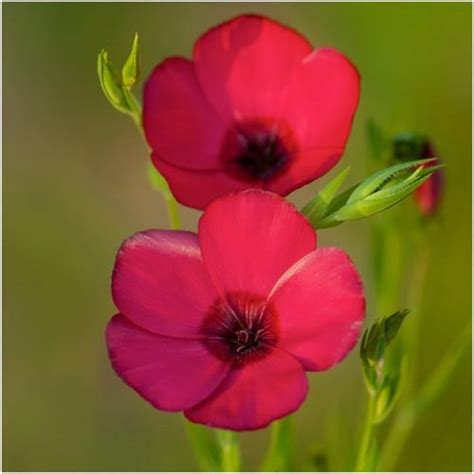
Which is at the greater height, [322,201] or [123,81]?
[123,81]

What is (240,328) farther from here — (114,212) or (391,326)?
(114,212)

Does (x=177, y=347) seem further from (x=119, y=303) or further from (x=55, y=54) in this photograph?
(x=55, y=54)

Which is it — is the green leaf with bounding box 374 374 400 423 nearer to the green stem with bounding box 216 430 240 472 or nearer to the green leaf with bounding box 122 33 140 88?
the green stem with bounding box 216 430 240 472

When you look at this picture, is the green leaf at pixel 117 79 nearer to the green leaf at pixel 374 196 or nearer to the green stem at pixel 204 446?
the green leaf at pixel 374 196

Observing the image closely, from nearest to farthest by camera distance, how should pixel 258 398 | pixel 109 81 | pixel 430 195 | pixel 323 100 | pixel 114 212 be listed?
pixel 258 398
pixel 109 81
pixel 323 100
pixel 430 195
pixel 114 212

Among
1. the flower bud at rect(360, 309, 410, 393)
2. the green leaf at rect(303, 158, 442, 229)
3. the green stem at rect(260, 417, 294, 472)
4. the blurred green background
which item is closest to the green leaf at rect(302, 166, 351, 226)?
the green leaf at rect(303, 158, 442, 229)

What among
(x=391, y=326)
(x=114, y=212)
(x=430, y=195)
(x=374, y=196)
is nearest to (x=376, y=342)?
(x=391, y=326)
